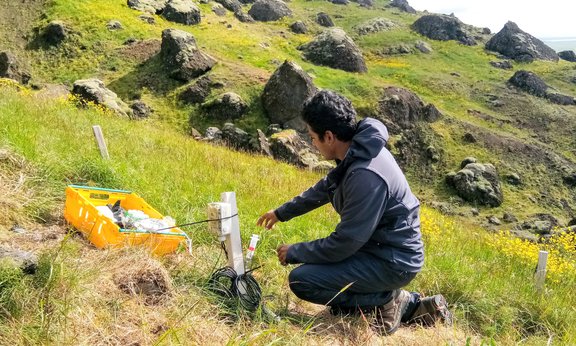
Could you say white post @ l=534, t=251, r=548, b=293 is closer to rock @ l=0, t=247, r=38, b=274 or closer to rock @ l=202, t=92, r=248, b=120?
rock @ l=0, t=247, r=38, b=274

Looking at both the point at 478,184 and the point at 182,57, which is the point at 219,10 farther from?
the point at 478,184

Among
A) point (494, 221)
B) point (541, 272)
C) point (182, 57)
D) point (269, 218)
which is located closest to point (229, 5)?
point (182, 57)

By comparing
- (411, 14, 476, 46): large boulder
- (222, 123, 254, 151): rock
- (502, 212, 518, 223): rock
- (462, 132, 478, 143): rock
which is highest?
(411, 14, 476, 46): large boulder

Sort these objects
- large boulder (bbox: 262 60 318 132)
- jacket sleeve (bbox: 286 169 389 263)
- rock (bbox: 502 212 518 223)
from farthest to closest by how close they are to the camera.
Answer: large boulder (bbox: 262 60 318 132) → rock (bbox: 502 212 518 223) → jacket sleeve (bbox: 286 169 389 263)

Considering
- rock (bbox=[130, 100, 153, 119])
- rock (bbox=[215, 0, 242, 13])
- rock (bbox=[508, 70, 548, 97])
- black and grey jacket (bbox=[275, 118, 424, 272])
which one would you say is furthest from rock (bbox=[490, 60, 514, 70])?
black and grey jacket (bbox=[275, 118, 424, 272])

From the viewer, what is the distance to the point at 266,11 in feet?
203

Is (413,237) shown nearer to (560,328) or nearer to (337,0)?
(560,328)

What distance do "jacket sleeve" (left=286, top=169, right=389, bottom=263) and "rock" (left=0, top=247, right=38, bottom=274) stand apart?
201 cm

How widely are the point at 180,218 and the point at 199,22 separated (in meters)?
41.9

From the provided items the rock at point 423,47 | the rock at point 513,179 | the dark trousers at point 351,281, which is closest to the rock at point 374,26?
the rock at point 423,47

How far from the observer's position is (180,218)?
5.33 m

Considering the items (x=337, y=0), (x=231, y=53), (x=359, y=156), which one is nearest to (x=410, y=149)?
(x=231, y=53)

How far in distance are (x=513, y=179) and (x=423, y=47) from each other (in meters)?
32.9

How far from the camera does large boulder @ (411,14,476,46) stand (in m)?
67.9
